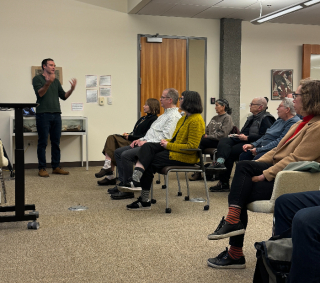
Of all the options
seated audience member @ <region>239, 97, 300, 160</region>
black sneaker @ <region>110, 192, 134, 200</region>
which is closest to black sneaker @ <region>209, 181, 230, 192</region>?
seated audience member @ <region>239, 97, 300, 160</region>

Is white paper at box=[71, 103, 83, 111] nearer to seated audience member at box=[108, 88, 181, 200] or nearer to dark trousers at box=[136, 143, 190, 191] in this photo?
seated audience member at box=[108, 88, 181, 200]

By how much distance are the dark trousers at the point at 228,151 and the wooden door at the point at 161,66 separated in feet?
9.17

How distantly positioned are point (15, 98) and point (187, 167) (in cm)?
410

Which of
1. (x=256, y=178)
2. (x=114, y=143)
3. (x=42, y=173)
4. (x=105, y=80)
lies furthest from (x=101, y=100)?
(x=256, y=178)

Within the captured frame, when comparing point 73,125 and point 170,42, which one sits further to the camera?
point 170,42

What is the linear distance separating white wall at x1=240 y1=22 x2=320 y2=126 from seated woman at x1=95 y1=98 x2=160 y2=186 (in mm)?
3448

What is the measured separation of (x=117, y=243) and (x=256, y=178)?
1.14 m

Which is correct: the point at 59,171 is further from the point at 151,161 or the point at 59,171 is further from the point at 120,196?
the point at 151,161

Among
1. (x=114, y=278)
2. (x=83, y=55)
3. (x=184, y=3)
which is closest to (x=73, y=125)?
(x=83, y=55)

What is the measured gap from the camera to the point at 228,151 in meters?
5.07

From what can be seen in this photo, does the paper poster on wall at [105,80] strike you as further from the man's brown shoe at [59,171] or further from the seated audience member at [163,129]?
the seated audience member at [163,129]

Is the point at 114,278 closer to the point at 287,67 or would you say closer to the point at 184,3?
the point at 184,3

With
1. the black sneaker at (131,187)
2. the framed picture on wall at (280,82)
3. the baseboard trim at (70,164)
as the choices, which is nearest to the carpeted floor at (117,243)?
the black sneaker at (131,187)

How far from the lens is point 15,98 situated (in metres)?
6.95
